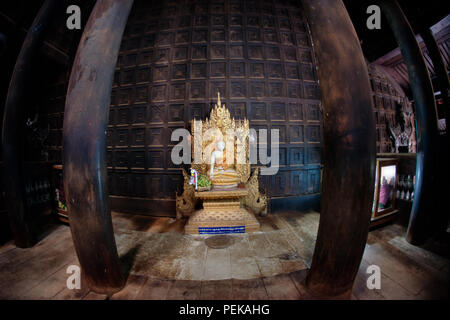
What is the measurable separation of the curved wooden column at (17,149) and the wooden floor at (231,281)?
0.48 metres

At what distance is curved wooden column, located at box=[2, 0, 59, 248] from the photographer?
10.7ft

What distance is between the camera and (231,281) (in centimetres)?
234

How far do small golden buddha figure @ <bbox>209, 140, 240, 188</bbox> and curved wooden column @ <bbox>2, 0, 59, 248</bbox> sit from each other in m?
4.45

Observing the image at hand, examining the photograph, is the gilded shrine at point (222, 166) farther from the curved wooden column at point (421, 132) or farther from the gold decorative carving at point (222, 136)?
the curved wooden column at point (421, 132)

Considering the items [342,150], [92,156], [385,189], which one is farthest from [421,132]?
[92,156]

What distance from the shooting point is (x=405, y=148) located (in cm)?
662

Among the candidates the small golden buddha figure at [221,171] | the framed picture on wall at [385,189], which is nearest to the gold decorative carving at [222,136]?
the small golden buddha figure at [221,171]

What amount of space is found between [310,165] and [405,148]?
527 centimetres

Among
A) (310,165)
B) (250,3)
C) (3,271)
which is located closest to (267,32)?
(250,3)

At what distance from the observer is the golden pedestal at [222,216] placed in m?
3.89

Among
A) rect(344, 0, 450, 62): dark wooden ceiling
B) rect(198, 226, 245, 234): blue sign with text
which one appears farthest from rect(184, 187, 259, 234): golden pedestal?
rect(344, 0, 450, 62): dark wooden ceiling

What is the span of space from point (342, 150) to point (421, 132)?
3.64m
